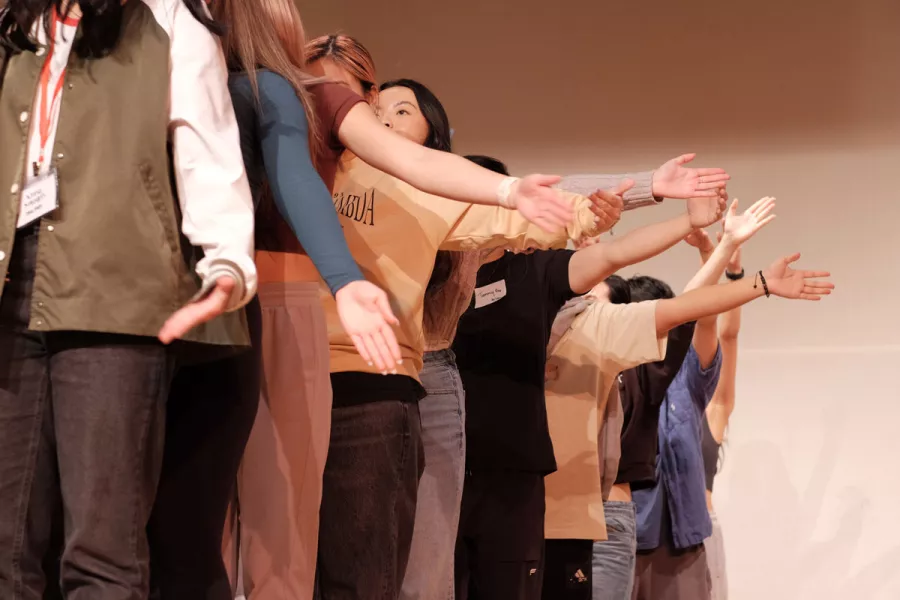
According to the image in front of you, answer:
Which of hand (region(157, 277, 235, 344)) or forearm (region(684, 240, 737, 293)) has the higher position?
forearm (region(684, 240, 737, 293))

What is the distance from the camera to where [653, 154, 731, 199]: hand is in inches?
65.4

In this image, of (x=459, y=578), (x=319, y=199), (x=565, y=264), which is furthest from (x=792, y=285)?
(x=319, y=199)

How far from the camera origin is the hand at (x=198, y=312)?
1.14m

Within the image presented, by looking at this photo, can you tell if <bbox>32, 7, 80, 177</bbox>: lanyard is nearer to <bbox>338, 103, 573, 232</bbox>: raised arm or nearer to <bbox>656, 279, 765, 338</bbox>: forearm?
<bbox>338, 103, 573, 232</bbox>: raised arm

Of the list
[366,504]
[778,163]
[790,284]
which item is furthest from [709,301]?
[778,163]

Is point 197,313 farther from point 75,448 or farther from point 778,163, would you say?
point 778,163

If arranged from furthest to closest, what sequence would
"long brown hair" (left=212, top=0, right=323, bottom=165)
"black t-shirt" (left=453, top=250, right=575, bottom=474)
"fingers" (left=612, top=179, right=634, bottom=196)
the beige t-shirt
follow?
the beige t-shirt → "black t-shirt" (left=453, top=250, right=575, bottom=474) → "fingers" (left=612, top=179, right=634, bottom=196) → "long brown hair" (left=212, top=0, right=323, bottom=165)

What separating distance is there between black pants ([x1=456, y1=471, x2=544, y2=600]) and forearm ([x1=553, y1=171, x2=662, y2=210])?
26.2 inches

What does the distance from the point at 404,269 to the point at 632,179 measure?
435 mm

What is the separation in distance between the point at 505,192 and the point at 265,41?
42cm

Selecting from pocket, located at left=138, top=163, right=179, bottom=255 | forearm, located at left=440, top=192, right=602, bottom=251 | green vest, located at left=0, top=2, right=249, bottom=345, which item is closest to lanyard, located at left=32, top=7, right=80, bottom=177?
green vest, located at left=0, top=2, right=249, bottom=345

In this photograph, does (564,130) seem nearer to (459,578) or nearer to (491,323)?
(491,323)

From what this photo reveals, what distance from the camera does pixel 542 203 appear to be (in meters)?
1.28

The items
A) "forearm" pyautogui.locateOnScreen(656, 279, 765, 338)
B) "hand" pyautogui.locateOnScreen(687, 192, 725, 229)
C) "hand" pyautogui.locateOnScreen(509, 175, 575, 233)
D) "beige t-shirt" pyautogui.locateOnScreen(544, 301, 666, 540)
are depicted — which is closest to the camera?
"hand" pyautogui.locateOnScreen(509, 175, 575, 233)
